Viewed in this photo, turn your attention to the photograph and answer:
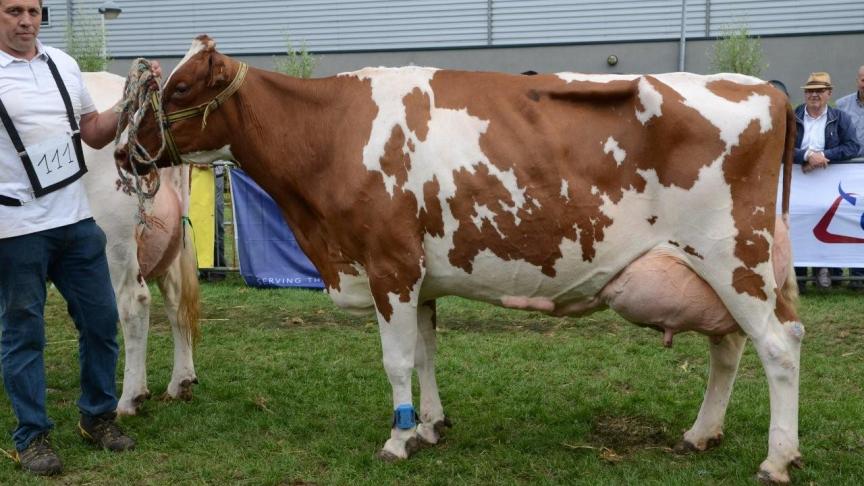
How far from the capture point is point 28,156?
442cm

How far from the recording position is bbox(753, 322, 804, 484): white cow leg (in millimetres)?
4242

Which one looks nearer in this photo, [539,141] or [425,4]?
[539,141]

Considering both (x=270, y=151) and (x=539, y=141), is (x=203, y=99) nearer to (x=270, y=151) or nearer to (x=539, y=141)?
(x=270, y=151)

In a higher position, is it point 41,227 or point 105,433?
point 41,227

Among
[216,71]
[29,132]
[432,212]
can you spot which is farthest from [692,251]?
[29,132]

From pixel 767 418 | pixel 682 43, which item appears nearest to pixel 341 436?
pixel 767 418

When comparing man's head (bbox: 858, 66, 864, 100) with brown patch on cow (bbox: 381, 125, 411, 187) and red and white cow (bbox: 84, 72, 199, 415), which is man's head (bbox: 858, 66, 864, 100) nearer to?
brown patch on cow (bbox: 381, 125, 411, 187)

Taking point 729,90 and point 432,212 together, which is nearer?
point 729,90

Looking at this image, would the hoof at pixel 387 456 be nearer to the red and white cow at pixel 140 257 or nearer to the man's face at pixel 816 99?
the red and white cow at pixel 140 257

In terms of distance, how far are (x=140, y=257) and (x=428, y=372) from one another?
2196 millimetres

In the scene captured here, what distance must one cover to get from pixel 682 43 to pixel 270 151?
26255mm

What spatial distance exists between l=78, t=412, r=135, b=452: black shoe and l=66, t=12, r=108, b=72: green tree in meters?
25.0

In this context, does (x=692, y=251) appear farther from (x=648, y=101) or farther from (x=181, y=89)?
(x=181, y=89)

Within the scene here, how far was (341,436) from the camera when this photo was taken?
17.0ft
